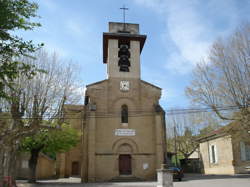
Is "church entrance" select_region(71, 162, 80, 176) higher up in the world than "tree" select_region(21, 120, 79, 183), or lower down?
lower down

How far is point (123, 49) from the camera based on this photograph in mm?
29906

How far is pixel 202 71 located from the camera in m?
22.2

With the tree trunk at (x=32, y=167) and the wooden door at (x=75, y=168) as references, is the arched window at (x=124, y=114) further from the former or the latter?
the wooden door at (x=75, y=168)

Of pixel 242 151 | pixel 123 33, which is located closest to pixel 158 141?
pixel 242 151

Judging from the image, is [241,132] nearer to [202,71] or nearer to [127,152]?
[202,71]

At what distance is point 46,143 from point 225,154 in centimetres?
1870

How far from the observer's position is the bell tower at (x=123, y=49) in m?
29.2

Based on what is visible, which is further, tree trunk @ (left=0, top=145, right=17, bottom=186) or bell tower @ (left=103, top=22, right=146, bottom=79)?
bell tower @ (left=103, top=22, right=146, bottom=79)

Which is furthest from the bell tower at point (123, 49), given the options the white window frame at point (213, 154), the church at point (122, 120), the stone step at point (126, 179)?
the white window frame at point (213, 154)

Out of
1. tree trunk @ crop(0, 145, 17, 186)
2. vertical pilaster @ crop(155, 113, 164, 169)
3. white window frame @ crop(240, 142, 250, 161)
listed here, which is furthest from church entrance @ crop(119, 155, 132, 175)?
white window frame @ crop(240, 142, 250, 161)

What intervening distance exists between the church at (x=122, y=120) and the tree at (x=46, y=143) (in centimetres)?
166

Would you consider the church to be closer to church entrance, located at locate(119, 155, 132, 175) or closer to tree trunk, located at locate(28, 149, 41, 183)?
church entrance, located at locate(119, 155, 132, 175)

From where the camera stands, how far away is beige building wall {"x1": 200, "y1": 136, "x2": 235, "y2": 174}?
2919cm

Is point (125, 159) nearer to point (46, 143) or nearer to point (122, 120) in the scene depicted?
point (122, 120)
